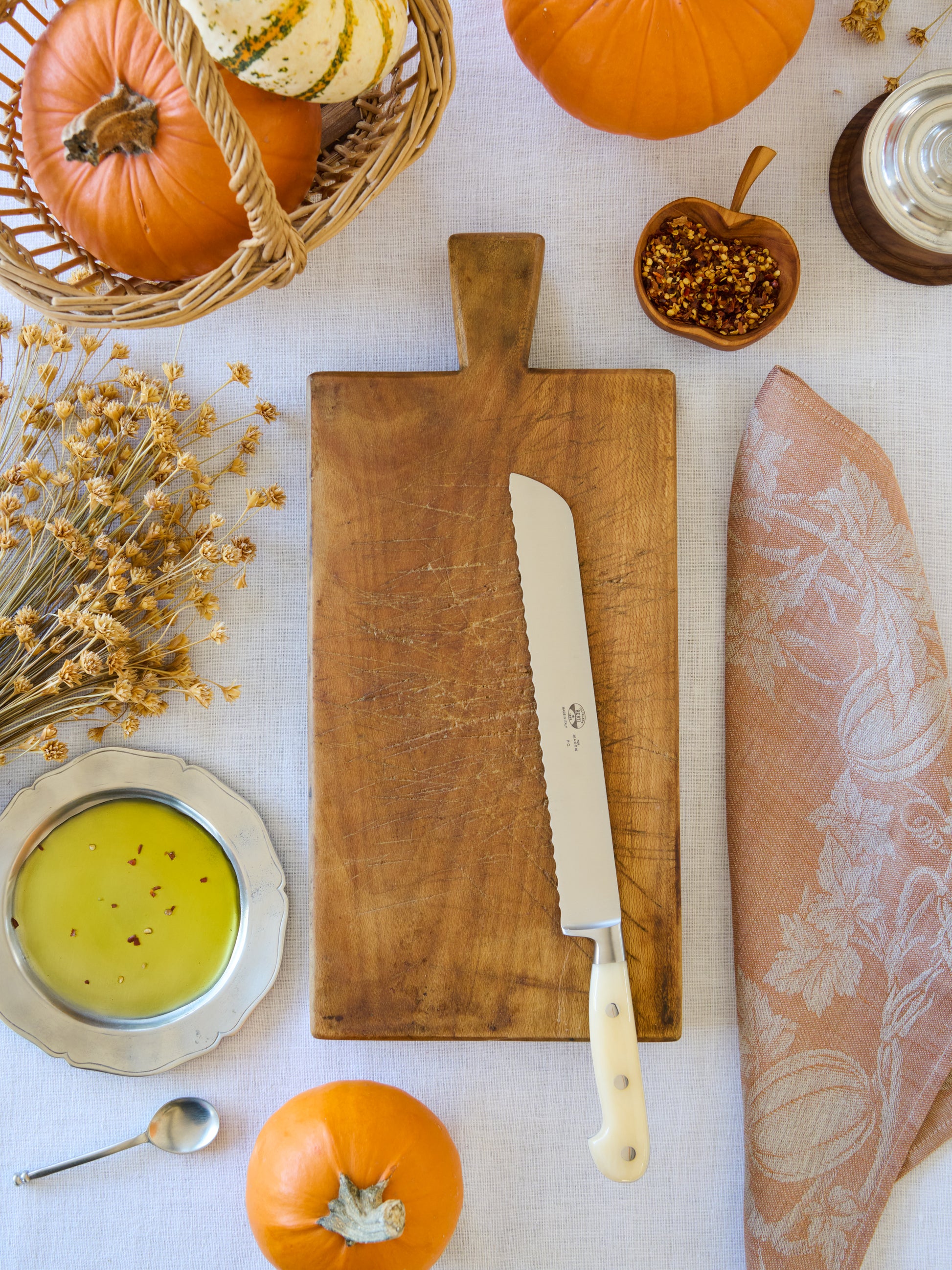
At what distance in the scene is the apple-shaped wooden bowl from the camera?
2.69 ft

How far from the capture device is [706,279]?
0.84 metres

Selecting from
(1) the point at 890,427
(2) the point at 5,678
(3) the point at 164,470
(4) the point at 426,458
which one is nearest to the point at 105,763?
(2) the point at 5,678

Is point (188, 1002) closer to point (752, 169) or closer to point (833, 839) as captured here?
point (833, 839)

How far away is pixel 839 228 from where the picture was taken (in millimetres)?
897

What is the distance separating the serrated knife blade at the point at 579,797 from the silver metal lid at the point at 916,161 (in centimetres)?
40

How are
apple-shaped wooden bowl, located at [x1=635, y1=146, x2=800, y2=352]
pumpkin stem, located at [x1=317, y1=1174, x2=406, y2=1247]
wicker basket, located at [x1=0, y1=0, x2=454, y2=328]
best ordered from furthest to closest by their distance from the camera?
apple-shaped wooden bowl, located at [x1=635, y1=146, x2=800, y2=352]
pumpkin stem, located at [x1=317, y1=1174, x2=406, y2=1247]
wicker basket, located at [x1=0, y1=0, x2=454, y2=328]

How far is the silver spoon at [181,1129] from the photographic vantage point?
0.88 m

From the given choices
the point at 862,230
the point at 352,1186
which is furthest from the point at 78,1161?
the point at 862,230

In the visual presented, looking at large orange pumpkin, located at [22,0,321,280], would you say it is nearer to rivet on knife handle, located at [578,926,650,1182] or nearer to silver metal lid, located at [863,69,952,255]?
silver metal lid, located at [863,69,952,255]

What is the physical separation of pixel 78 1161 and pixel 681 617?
79 cm

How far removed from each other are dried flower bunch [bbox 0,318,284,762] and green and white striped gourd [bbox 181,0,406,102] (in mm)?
241

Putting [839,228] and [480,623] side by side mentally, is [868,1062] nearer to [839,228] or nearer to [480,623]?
[480,623]

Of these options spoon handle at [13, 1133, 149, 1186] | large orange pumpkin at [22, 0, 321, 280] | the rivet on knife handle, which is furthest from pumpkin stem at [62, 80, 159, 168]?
spoon handle at [13, 1133, 149, 1186]

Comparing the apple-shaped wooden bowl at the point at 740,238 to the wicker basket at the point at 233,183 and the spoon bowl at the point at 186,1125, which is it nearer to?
the wicker basket at the point at 233,183
